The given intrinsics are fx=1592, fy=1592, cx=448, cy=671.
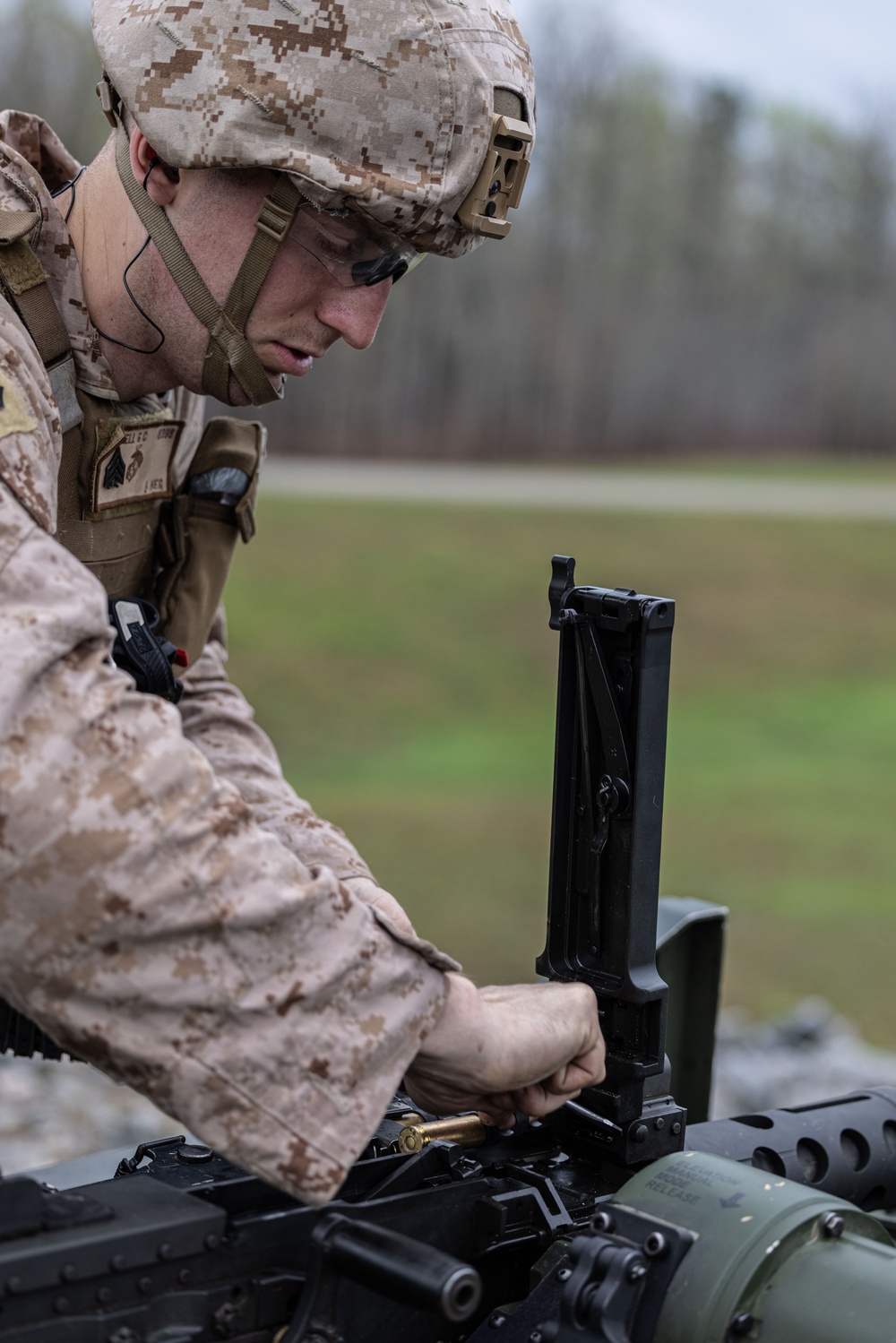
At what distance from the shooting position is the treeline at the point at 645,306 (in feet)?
55.2

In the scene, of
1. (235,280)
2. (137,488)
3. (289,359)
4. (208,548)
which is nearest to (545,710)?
(208,548)

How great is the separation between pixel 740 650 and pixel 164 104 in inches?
441

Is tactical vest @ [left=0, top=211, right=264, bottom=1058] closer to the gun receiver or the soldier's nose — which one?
the soldier's nose

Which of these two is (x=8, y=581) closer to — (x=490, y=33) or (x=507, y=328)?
(x=490, y=33)

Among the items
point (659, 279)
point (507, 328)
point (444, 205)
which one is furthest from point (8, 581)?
point (659, 279)

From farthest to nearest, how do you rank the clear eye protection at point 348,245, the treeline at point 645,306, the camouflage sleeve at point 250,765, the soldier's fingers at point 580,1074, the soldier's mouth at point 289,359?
the treeline at point 645,306
the camouflage sleeve at point 250,765
the soldier's mouth at point 289,359
the clear eye protection at point 348,245
the soldier's fingers at point 580,1074

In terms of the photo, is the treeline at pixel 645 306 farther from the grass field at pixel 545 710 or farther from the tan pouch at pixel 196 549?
the tan pouch at pixel 196 549

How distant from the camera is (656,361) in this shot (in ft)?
57.6

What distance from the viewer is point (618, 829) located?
7.15 ft

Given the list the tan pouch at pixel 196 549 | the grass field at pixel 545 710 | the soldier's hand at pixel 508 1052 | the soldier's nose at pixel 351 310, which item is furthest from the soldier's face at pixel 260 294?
the grass field at pixel 545 710

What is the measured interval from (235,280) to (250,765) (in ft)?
2.81

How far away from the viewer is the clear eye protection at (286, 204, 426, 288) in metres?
2.17

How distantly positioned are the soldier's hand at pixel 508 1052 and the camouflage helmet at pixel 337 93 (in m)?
1.05

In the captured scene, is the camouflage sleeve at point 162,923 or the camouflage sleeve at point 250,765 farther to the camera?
the camouflage sleeve at point 250,765
